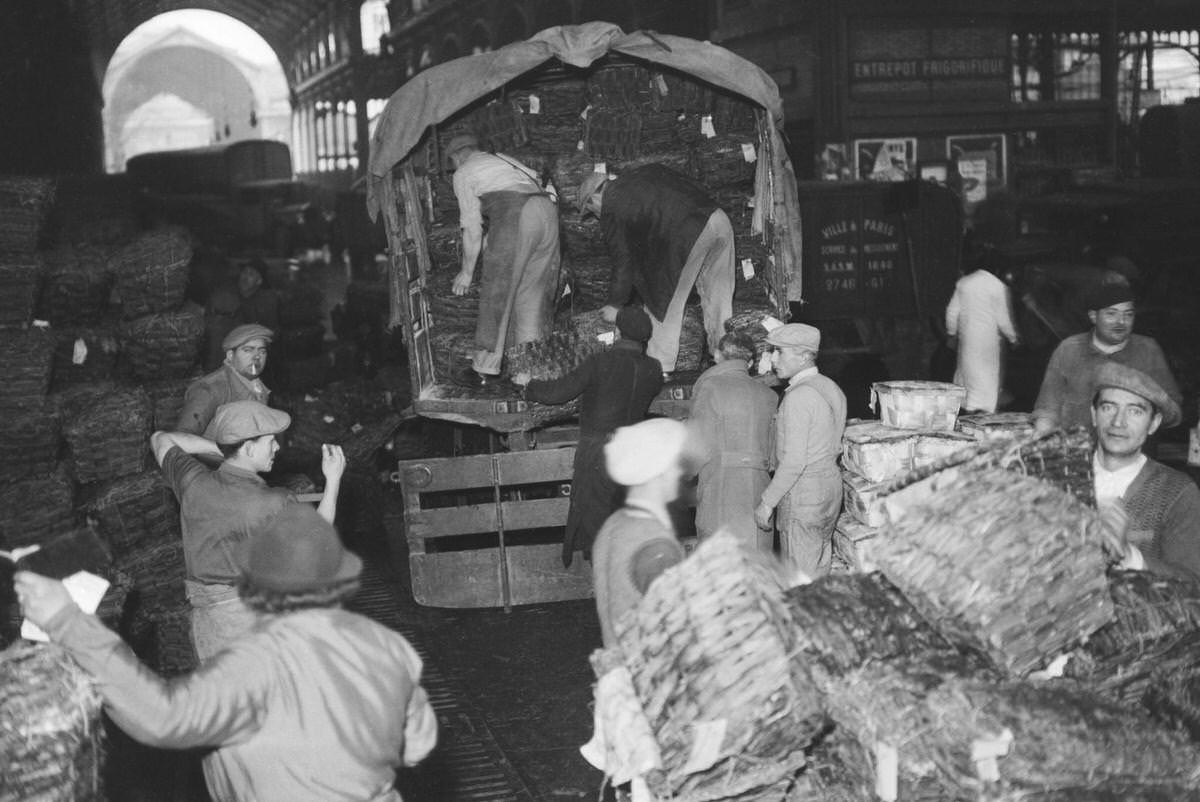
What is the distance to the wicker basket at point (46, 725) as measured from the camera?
4230 millimetres

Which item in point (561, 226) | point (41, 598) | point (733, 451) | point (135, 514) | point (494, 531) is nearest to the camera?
point (41, 598)

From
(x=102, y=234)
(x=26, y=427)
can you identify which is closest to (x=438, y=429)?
(x=26, y=427)

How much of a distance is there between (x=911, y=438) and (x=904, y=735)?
3.52 meters

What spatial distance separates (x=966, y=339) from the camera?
36.1ft

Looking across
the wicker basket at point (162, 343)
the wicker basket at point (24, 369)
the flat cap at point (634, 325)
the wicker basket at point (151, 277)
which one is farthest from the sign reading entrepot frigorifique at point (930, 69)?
the wicker basket at point (24, 369)

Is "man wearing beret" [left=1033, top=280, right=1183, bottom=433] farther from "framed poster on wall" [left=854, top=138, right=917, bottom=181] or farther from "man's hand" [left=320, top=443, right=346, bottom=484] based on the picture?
"framed poster on wall" [left=854, top=138, right=917, bottom=181]

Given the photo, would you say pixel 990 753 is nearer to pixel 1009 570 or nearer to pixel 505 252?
pixel 1009 570

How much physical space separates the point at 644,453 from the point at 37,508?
6.76 m

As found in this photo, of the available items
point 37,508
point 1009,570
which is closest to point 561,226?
point 37,508

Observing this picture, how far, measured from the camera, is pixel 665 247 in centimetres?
1093

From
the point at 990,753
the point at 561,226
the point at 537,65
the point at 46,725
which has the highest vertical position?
the point at 537,65

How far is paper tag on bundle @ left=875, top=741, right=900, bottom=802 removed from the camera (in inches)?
177

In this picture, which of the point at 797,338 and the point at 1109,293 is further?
the point at 797,338

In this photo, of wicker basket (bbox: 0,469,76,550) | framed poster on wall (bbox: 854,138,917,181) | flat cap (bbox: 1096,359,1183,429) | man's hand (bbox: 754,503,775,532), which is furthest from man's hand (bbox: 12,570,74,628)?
framed poster on wall (bbox: 854,138,917,181)
